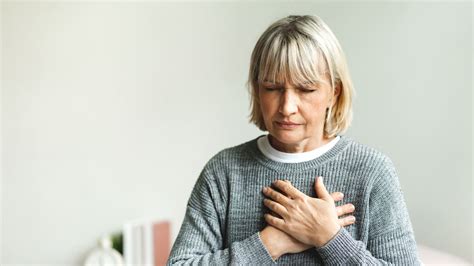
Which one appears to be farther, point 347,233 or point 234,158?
point 234,158

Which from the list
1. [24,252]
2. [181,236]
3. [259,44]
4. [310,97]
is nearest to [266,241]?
[181,236]

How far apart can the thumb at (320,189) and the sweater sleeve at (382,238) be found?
0.27 ft

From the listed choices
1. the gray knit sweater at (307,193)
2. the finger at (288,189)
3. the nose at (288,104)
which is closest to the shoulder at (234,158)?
the gray knit sweater at (307,193)

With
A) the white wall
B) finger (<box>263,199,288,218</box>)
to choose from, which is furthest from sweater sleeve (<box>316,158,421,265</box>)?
the white wall

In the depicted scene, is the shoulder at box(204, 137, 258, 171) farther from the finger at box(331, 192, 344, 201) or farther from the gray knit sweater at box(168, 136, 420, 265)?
the finger at box(331, 192, 344, 201)

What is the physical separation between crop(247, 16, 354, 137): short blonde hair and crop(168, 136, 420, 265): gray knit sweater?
173 millimetres

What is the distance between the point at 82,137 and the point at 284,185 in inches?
74.2

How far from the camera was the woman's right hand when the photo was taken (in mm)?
1338

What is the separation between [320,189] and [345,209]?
7 centimetres

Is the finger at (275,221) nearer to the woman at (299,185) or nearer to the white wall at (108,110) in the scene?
the woman at (299,185)

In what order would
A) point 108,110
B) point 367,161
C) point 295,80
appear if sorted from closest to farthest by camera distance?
point 295,80 < point 367,161 < point 108,110

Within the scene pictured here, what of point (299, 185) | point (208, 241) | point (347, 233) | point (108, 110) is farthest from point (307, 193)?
point (108, 110)

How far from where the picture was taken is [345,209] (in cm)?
134

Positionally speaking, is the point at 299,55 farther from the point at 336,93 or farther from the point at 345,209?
the point at 345,209
